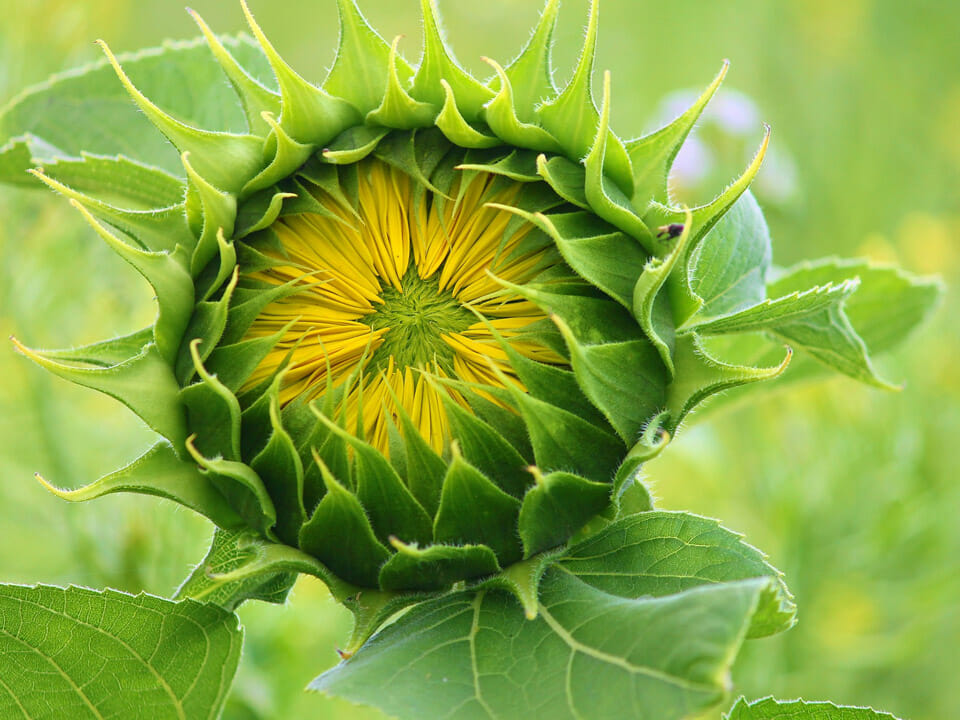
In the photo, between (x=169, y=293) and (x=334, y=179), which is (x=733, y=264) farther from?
(x=169, y=293)

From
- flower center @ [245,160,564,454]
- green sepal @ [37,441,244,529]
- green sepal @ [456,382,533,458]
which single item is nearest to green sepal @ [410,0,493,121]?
flower center @ [245,160,564,454]

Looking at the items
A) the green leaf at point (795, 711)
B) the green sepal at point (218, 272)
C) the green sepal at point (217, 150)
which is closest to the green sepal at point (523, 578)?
the green leaf at point (795, 711)

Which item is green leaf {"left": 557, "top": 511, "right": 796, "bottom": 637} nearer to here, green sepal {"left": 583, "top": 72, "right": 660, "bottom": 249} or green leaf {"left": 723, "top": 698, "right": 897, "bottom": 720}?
green leaf {"left": 723, "top": 698, "right": 897, "bottom": 720}

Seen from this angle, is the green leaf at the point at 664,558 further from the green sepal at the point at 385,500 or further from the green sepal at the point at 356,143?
the green sepal at the point at 356,143

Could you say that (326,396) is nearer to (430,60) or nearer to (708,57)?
(430,60)

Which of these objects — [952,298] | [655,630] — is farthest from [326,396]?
[952,298]

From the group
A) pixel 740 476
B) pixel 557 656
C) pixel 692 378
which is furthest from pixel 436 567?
pixel 740 476
